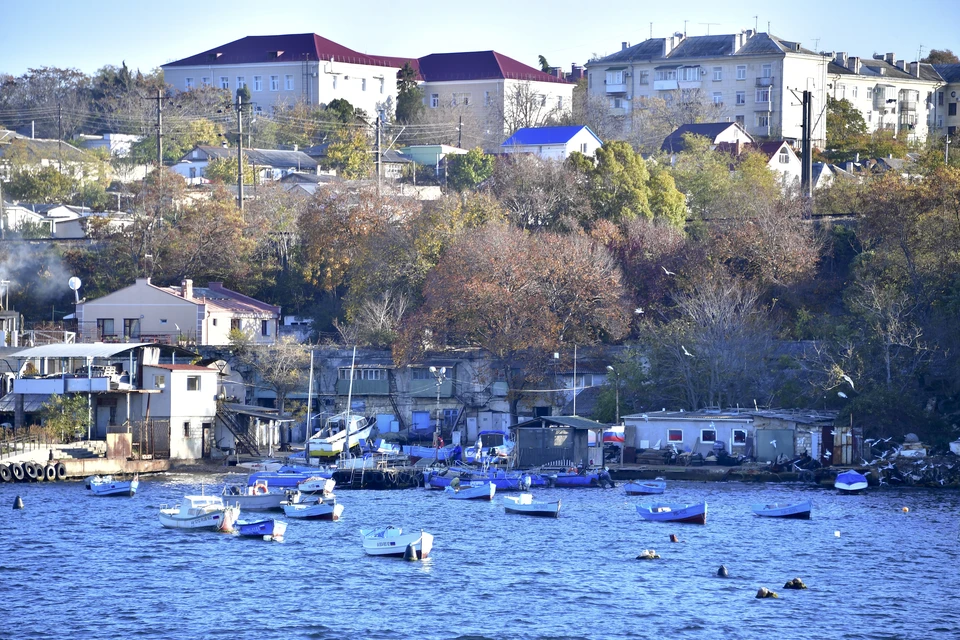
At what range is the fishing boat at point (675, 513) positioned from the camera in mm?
49500

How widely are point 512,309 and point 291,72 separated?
59.4m

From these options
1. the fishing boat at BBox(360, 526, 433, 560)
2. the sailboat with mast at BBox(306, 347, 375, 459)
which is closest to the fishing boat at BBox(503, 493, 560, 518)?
the fishing boat at BBox(360, 526, 433, 560)

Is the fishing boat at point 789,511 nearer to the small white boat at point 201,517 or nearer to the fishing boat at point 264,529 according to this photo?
the fishing boat at point 264,529

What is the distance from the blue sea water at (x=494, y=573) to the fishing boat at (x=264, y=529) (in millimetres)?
537

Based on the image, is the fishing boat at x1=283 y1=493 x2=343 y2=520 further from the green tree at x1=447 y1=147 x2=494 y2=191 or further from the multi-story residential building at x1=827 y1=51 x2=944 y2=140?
the multi-story residential building at x1=827 y1=51 x2=944 y2=140

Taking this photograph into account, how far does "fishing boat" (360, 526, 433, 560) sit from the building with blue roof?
189 ft

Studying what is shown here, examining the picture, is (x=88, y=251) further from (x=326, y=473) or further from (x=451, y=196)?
(x=326, y=473)

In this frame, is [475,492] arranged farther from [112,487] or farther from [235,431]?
[235,431]

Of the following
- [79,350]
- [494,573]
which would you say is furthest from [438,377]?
[494,573]

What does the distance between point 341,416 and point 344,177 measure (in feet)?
107

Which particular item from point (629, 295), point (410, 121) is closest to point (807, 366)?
point (629, 295)

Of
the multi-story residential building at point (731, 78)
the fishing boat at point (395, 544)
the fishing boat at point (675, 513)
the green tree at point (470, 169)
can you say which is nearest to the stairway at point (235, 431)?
the fishing boat at point (675, 513)

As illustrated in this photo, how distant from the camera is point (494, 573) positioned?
4125 centimetres

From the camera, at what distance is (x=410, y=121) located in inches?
4648
